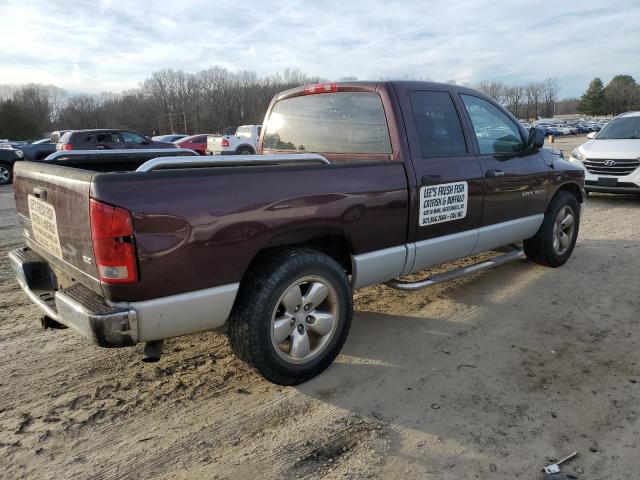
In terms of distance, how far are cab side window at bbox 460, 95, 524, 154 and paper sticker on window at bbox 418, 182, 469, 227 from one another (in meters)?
0.58

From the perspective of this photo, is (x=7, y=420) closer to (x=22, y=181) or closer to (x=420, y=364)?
(x=22, y=181)

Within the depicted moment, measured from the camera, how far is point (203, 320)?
265cm

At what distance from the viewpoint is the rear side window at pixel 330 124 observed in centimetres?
371

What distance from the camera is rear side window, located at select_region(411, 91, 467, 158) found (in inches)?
147

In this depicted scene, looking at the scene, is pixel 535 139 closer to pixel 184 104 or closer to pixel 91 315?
pixel 91 315

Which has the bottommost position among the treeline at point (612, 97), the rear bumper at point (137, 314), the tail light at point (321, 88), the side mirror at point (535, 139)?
the rear bumper at point (137, 314)

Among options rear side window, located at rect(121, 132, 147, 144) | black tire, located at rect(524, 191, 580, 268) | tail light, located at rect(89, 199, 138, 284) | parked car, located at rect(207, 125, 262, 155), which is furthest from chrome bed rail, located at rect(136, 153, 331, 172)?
parked car, located at rect(207, 125, 262, 155)

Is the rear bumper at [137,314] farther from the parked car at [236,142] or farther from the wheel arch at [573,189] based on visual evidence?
the parked car at [236,142]

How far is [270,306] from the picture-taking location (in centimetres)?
281

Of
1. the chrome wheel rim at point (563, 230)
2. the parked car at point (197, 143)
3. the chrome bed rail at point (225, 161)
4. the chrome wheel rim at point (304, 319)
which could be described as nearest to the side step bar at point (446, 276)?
the chrome wheel rim at point (563, 230)

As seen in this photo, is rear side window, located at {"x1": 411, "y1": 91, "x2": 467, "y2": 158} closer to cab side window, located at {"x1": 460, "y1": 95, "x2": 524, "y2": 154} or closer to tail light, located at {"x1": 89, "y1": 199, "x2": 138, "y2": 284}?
cab side window, located at {"x1": 460, "y1": 95, "x2": 524, "y2": 154}

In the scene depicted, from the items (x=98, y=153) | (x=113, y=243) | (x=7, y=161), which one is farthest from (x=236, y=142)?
(x=113, y=243)

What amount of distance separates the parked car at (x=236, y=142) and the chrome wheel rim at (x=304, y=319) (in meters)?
19.9

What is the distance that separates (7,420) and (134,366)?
793mm
